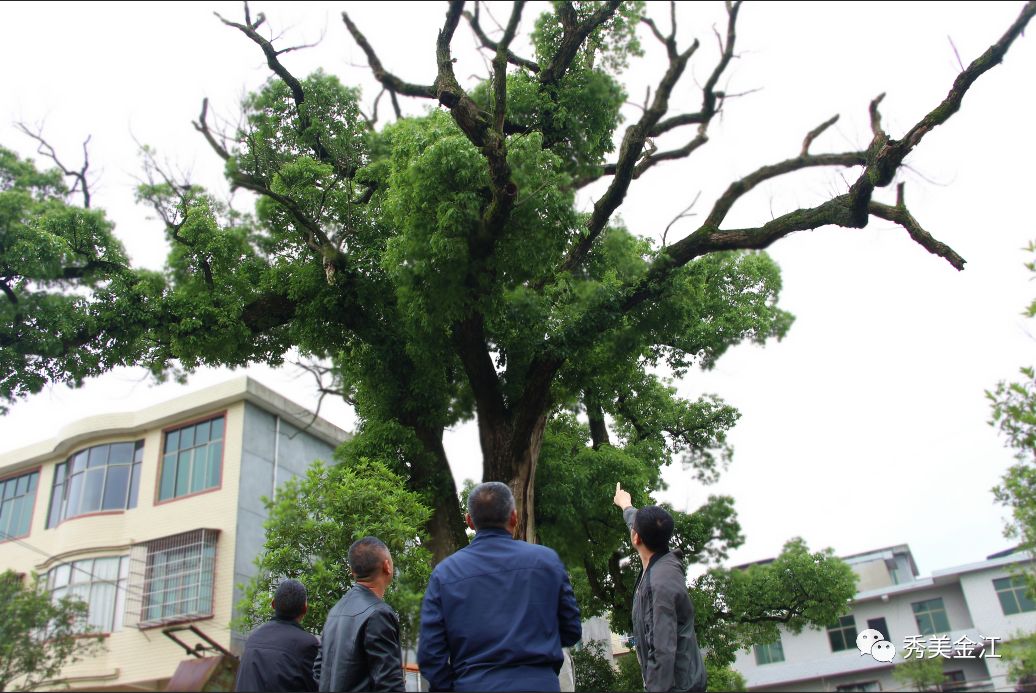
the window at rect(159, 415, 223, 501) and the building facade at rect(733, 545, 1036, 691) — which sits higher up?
the window at rect(159, 415, 223, 501)

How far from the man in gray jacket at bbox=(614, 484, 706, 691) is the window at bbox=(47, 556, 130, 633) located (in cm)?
1733

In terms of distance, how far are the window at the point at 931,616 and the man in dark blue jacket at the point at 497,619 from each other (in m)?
30.2

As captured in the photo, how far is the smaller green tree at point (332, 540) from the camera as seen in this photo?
8.03 m

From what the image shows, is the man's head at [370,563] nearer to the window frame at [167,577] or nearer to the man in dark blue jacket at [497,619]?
the man in dark blue jacket at [497,619]

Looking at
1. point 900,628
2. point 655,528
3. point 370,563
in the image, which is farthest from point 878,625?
point 370,563

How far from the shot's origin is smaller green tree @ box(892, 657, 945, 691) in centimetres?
2350

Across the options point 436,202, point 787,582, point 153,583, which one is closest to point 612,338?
point 436,202

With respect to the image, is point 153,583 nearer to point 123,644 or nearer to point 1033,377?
point 123,644

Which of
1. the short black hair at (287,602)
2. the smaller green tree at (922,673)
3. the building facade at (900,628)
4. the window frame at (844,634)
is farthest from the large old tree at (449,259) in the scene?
the window frame at (844,634)

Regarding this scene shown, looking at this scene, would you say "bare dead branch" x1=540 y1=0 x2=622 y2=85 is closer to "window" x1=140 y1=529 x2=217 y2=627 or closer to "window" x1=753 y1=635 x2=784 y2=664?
"window" x1=140 y1=529 x2=217 y2=627

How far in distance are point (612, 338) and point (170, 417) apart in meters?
13.2

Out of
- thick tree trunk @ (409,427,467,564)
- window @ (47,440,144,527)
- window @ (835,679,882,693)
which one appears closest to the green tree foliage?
thick tree trunk @ (409,427,467,564)

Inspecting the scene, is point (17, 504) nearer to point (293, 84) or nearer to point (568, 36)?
point (293, 84)

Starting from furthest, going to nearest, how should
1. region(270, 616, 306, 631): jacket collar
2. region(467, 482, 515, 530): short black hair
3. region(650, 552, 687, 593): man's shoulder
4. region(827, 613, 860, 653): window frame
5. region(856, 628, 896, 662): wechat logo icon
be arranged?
1. region(827, 613, 860, 653): window frame
2. region(856, 628, 896, 662): wechat logo icon
3. region(270, 616, 306, 631): jacket collar
4. region(650, 552, 687, 593): man's shoulder
5. region(467, 482, 515, 530): short black hair
